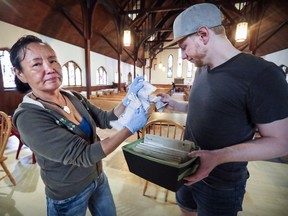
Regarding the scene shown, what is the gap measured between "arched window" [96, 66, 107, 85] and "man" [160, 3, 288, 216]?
27.3ft

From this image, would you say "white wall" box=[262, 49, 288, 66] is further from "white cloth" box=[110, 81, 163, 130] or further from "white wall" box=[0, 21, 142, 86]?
"white cloth" box=[110, 81, 163, 130]

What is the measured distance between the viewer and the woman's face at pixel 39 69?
0.79m

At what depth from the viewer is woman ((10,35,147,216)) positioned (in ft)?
2.34

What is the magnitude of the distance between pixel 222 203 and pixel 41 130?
966 mm

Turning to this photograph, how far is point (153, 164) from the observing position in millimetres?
677

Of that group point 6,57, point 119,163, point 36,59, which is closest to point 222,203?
point 36,59

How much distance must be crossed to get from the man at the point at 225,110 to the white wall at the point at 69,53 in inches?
209

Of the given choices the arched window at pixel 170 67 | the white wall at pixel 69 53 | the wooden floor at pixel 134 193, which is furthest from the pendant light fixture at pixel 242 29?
the arched window at pixel 170 67

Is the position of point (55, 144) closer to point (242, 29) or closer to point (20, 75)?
point (20, 75)

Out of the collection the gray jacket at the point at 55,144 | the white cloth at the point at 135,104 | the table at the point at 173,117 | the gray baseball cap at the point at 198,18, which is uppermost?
the gray baseball cap at the point at 198,18

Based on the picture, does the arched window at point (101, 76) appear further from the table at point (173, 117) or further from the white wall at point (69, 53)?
the table at point (173, 117)

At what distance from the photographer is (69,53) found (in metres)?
6.46

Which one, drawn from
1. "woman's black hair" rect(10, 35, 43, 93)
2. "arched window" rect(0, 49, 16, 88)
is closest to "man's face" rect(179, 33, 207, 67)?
"woman's black hair" rect(10, 35, 43, 93)

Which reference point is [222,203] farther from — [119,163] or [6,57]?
[6,57]
